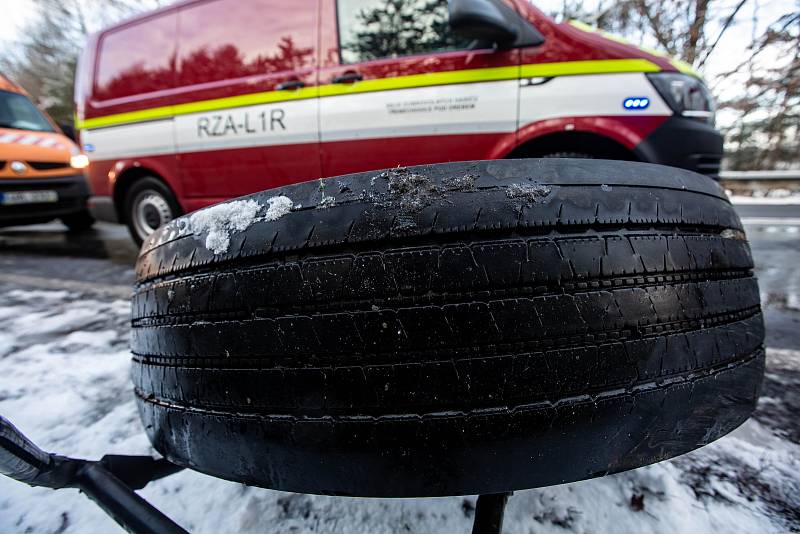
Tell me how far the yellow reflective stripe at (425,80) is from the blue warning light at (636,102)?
5.6 inches

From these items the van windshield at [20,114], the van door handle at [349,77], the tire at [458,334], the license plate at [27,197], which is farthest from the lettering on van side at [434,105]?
the van windshield at [20,114]

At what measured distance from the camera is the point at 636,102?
219cm

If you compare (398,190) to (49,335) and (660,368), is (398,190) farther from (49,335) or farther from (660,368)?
(49,335)

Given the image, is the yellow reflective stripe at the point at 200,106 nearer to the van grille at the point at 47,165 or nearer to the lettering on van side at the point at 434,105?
the lettering on van side at the point at 434,105

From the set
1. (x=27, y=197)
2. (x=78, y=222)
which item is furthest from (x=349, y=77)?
(x=78, y=222)

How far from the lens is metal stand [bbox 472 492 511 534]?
72 cm

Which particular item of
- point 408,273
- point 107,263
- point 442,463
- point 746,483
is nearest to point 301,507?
point 442,463

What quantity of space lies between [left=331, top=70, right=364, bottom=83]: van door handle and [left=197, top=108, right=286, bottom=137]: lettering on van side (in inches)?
18.2

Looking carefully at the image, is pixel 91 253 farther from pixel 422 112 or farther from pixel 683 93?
pixel 683 93

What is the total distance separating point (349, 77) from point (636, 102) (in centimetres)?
163

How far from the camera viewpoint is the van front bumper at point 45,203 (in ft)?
15.7

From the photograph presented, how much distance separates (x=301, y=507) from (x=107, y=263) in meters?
3.65

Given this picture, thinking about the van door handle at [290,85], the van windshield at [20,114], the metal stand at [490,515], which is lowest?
the metal stand at [490,515]

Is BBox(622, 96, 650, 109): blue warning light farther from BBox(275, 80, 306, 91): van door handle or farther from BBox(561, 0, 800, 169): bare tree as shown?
BBox(561, 0, 800, 169): bare tree
